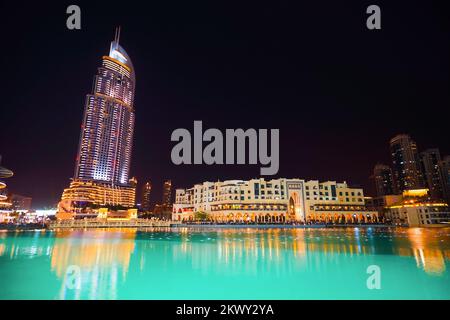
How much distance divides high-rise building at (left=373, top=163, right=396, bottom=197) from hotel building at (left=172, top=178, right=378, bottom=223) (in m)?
79.6

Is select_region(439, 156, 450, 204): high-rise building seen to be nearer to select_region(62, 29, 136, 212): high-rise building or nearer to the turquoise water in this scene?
the turquoise water

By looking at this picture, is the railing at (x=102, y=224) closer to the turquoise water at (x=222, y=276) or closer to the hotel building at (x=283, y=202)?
the hotel building at (x=283, y=202)

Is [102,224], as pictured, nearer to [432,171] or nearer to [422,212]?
[422,212]

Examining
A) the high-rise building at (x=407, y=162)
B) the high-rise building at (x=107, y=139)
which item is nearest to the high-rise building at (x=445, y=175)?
A: the high-rise building at (x=407, y=162)

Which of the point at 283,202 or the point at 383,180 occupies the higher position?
the point at 383,180

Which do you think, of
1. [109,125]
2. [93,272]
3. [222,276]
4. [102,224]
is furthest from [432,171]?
[109,125]

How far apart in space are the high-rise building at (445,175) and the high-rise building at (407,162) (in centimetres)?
1142

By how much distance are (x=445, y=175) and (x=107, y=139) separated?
167 m

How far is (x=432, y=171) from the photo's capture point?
422ft

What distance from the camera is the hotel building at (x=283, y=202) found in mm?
86562

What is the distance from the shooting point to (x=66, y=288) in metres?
11.2

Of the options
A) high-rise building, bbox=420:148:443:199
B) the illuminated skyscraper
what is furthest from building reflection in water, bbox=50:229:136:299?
high-rise building, bbox=420:148:443:199

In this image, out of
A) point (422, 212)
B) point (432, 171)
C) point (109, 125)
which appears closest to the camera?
point (422, 212)
